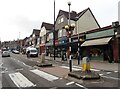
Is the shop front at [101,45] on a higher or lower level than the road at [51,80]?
higher

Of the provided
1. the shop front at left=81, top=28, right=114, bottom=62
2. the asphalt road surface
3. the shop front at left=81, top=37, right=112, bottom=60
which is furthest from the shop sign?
the asphalt road surface

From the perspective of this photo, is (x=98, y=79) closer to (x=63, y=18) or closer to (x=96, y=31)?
(x=96, y=31)

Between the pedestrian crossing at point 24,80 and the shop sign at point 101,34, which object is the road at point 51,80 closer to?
the pedestrian crossing at point 24,80

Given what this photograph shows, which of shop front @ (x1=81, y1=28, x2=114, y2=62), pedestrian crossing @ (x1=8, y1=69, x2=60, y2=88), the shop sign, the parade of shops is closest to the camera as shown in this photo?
pedestrian crossing @ (x1=8, y1=69, x2=60, y2=88)

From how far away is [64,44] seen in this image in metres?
41.1

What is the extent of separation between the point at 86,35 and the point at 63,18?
46.6 feet

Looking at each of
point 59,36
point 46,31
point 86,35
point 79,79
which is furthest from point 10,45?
point 79,79

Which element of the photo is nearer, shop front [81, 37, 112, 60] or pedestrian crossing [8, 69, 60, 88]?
pedestrian crossing [8, 69, 60, 88]

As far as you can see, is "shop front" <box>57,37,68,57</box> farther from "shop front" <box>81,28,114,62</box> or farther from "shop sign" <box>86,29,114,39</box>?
"shop sign" <box>86,29,114,39</box>

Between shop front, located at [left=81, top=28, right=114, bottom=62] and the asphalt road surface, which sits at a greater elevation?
shop front, located at [left=81, top=28, right=114, bottom=62]

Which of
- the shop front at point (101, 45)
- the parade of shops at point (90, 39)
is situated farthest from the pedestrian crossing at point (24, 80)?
the shop front at point (101, 45)

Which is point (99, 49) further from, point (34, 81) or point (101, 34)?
point (34, 81)

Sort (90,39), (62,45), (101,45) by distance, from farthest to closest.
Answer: (62,45) → (90,39) → (101,45)

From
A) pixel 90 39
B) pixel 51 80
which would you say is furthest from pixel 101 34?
pixel 51 80
